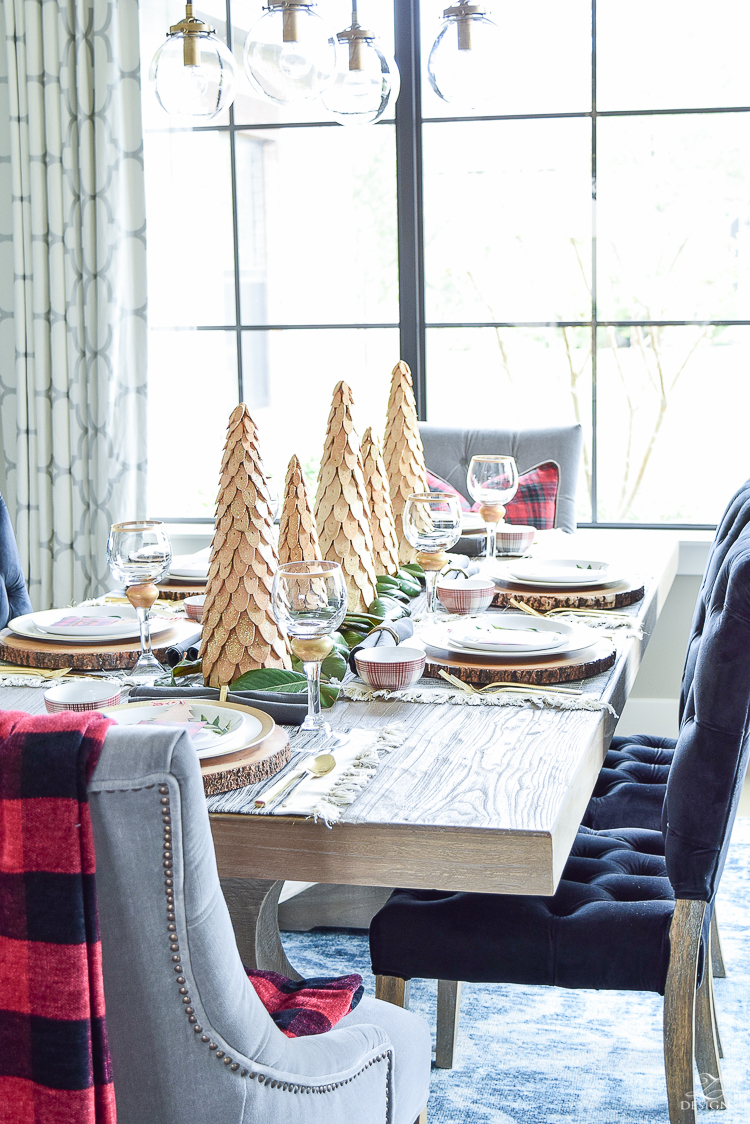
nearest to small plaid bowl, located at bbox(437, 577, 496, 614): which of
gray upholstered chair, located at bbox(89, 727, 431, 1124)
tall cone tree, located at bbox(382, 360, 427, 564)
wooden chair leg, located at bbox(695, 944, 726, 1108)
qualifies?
tall cone tree, located at bbox(382, 360, 427, 564)

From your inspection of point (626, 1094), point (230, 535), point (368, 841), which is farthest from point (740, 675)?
point (626, 1094)

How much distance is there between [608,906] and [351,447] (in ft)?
2.84

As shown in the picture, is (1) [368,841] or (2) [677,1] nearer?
(1) [368,841]

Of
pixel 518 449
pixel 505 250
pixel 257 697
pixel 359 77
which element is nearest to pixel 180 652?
pixel 257 697

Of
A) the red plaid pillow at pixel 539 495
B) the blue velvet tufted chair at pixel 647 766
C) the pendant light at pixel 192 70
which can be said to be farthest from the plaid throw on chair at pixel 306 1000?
the red plaid pillow at pixel 539 495

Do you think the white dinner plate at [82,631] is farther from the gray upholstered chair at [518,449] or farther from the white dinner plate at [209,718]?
the gray upholstered chair at [518,449]

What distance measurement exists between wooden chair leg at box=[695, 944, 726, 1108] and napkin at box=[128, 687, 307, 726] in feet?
2.34

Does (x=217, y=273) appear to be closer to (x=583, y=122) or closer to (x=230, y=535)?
(x=583, y=122)

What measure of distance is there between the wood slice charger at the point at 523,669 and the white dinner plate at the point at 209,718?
0.33m

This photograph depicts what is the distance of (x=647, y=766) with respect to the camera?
1.89 m

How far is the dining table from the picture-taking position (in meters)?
1.08

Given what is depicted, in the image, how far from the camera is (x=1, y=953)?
2.60ft

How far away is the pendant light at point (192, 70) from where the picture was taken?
6.24 feet

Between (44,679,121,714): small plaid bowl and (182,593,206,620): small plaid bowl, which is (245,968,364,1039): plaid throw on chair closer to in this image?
(44,679,121,714): small plaid bowl
